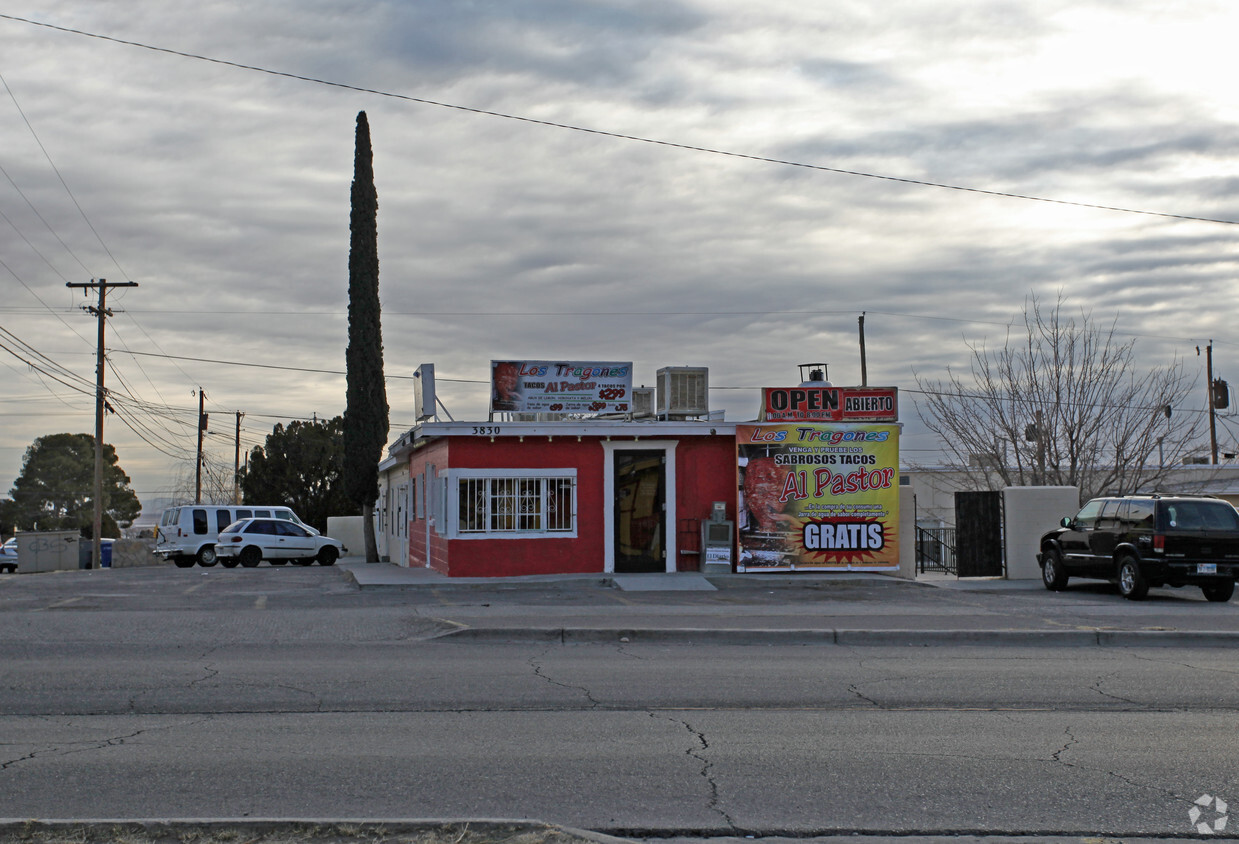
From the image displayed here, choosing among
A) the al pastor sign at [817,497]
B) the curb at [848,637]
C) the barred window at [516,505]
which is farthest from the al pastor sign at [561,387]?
the curb at [848,637]

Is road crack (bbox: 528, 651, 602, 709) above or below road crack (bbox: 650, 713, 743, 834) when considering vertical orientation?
above

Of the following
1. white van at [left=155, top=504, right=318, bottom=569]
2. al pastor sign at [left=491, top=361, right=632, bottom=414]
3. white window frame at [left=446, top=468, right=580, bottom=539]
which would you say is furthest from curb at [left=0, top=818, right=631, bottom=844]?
white van at [left=155, top=504, right=318, bottom=569]

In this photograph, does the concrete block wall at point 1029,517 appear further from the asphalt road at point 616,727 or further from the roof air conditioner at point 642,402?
the asphalt road at point 616,727

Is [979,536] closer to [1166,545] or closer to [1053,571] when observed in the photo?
[1053,571]

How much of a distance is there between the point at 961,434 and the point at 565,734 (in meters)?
26.8

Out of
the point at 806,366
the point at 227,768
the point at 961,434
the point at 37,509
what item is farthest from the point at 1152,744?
the point at 37,509

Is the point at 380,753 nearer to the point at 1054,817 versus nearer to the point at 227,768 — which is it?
the point at 227,768

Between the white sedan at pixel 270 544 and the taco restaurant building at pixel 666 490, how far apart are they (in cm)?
1402

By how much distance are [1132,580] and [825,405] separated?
22.4 feet

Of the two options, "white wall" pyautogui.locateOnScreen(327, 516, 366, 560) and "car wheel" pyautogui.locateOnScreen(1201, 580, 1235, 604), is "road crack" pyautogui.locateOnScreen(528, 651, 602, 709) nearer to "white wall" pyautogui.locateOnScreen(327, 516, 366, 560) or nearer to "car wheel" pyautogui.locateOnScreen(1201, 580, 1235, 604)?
"car wheel" pyautogui.locateOnScreen(1201, 580, 1235, 604)

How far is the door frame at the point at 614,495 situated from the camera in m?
23.3

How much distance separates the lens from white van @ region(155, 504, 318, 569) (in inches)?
1414

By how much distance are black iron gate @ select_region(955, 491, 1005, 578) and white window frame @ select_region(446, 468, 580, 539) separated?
8.34 metres

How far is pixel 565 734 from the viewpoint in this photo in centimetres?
807
